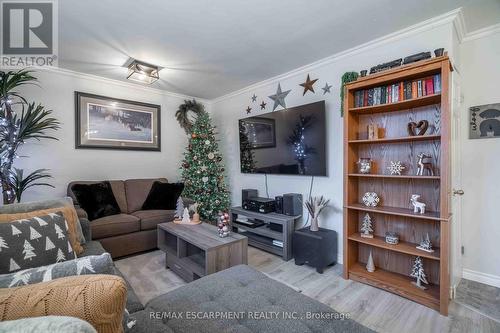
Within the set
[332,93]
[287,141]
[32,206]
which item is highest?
[332,93]

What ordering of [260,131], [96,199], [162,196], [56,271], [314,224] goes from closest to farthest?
[56,271], [314,224], [96,199], [162,196], [260,131]

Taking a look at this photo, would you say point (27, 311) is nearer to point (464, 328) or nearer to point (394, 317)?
point (394, 317)

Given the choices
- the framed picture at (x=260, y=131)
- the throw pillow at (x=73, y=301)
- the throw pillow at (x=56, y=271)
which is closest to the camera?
the throw pillow at (x=73, y=301)

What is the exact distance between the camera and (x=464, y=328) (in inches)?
63.3

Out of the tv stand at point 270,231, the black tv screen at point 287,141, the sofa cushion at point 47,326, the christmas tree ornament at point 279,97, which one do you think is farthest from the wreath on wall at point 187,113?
the sofa cushion at point 47,326

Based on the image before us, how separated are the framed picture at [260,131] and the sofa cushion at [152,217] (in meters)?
1.59

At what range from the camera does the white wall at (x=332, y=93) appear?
85.6 inches

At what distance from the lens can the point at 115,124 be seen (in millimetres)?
3605

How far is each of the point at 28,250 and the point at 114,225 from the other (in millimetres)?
1559

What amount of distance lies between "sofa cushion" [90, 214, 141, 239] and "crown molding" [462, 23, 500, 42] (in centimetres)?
401

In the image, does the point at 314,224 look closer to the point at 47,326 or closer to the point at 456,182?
the point at 456,182

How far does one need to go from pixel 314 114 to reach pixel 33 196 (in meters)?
3.62

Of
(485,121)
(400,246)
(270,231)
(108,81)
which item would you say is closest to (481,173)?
(485,121)

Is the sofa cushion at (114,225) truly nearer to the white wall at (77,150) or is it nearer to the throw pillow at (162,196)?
the throw pillow at (162,196)
